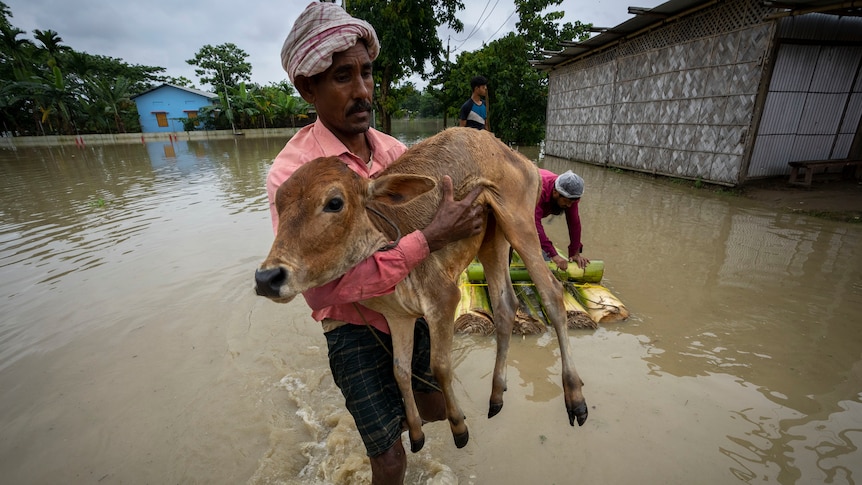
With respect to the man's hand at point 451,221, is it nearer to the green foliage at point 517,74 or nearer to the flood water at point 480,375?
the flood water at point 480,375

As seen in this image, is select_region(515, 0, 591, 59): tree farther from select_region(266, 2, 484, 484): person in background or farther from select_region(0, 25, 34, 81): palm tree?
select_region(0, 25, 34, 81): palm tree

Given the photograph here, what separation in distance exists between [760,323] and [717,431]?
2.14 meters

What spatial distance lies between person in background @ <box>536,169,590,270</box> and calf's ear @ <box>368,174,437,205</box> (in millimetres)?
3036

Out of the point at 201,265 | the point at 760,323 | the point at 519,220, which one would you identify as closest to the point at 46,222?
the point at 201,265

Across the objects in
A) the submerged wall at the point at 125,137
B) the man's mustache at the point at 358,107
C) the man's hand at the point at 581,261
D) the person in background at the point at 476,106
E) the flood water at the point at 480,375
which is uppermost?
the person in background at the point at 476,106

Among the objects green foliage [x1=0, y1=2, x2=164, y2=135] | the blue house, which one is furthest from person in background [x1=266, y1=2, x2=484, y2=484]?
the blue house

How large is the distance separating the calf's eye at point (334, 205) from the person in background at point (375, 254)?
275 millimetres

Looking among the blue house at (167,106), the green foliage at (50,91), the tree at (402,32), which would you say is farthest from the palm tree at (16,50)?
the tree at (402,32)

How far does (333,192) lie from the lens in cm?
176

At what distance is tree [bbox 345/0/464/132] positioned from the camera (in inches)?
710

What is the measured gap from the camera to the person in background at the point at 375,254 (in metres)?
1.86

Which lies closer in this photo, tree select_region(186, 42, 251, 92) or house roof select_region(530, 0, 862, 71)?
house roof select_region(530, 0, 862, 71)

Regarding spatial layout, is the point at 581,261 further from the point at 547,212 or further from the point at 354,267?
the point at 354,267

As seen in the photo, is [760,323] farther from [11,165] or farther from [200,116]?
[200,116]
